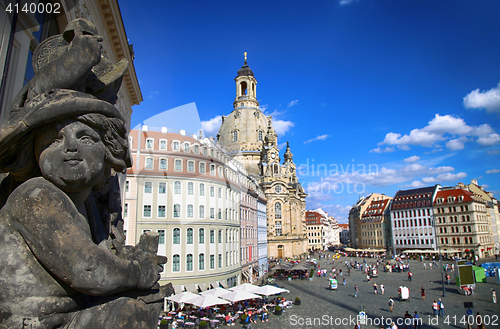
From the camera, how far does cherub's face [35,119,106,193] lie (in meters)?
2.26

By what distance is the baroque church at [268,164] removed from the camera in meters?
77.2

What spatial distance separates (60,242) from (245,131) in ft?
285

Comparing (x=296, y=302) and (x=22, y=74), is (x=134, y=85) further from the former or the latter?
(x=296, y=302)

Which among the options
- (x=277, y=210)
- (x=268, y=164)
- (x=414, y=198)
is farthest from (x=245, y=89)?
(x=414, y=198)

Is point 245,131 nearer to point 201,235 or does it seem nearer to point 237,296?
point 201,235

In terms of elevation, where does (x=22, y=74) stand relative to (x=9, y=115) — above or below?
above

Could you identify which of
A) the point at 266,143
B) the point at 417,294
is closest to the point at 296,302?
the point at 417,294

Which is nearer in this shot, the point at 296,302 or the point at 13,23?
the point at 13,23

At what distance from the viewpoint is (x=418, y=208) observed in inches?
3255

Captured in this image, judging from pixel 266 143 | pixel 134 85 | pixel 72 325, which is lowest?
pixel 72 325

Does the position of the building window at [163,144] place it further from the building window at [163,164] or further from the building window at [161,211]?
the building window at [161,211]

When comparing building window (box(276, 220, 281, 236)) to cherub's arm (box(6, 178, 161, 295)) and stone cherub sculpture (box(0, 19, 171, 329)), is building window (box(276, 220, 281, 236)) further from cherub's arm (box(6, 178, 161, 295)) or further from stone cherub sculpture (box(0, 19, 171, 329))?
cherub's arm (box(6, 178, 161, 295))

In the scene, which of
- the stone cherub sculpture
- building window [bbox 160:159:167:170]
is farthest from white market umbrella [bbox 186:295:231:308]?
the stone cherub sculpture

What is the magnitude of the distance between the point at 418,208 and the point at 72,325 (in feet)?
303
